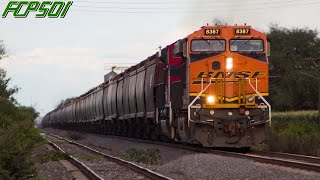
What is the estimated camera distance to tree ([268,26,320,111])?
2657 inches

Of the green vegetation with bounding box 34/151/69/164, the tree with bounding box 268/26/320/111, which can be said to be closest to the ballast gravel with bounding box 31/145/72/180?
the green vegetation with bounding box 34/151/69/164

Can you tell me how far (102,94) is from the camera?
39750 millimetres

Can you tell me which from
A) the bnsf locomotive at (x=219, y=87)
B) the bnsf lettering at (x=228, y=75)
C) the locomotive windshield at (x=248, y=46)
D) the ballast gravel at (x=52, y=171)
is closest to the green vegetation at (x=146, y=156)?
the bnsf locomotive at (x=219, y=87)

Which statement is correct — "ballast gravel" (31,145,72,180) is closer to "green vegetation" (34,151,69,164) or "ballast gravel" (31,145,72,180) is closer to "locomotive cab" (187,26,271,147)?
"green vegetation" (34,151,69,164)

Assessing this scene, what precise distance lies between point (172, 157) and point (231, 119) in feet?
7.61

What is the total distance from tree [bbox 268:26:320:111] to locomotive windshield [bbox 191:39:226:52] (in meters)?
42.8

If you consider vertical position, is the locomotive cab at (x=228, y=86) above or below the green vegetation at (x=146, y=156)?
above

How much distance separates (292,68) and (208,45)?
5741cm

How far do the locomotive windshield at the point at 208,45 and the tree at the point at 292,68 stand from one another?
140 feet

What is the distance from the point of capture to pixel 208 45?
57.1 ft

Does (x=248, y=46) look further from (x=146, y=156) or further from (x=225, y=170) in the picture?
(x=225, y=170)

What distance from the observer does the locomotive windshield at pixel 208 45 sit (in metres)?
17.3

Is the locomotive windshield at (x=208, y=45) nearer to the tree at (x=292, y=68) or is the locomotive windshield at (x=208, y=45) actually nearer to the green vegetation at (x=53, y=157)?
the green vegetation at (x=53, y=157)

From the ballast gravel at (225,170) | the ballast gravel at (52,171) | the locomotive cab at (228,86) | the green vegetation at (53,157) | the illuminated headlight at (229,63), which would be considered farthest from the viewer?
the green vegetation at (53,157)
